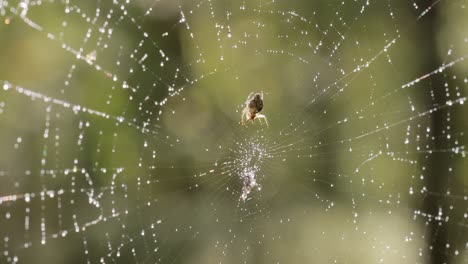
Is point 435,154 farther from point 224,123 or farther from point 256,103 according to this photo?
point 256,103

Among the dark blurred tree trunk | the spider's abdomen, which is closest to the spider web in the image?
the dark blurred tree trunk

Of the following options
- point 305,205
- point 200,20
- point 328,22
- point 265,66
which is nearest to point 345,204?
point 305,205

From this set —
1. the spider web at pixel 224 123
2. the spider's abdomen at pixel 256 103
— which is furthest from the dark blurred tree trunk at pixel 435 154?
the spider's abdomen at pixel 256 103

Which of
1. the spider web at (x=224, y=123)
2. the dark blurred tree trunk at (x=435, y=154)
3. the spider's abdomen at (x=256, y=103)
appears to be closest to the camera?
the spider's abdomen at (x=256, y=103)

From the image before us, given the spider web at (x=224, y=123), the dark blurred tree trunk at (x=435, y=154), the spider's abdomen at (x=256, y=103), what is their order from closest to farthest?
the spider's abdomen at (x=256, y=103) → the dark blurred tree trunk at (x=435, y=154) → the spider web at (x=224, y=123)

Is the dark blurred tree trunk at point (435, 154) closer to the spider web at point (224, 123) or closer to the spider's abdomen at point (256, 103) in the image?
the spider web at point (224, 123)

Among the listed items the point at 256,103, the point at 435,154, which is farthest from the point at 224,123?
the point at 256,103

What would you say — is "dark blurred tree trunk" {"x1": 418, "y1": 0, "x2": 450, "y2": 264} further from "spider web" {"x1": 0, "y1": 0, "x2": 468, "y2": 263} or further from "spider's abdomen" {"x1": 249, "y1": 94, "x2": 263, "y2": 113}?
"spider's abdomen" {"x1": 249, "y1": 94, "x2": 263, "y2": 113}
